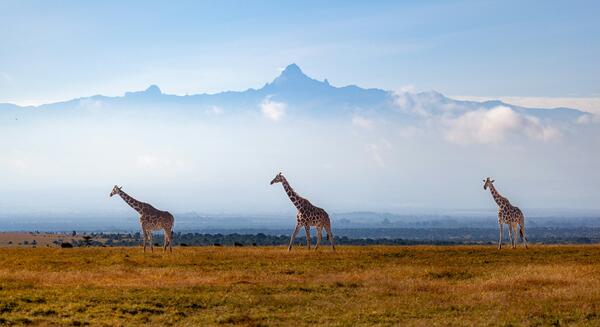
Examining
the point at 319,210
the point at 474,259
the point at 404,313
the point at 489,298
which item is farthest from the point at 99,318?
the point at 319,210

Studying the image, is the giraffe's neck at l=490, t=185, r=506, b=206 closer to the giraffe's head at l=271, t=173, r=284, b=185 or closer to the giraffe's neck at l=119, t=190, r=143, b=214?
the giraffe's head at l=271, t=173, r=284, b=185

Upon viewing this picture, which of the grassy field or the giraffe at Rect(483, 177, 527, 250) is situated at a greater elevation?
the giraffe at Rect(483, 177, 527, 250)

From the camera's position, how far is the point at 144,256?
1617 inches

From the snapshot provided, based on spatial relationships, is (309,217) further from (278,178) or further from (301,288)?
(301,288)

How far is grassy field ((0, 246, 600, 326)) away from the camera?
22.6 metres

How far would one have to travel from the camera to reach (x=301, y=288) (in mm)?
28312

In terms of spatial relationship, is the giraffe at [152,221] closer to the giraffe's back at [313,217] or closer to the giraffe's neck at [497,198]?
the giraffe's back at [313,217]

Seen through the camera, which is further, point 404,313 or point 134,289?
point 134,289

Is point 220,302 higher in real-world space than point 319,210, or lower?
lower

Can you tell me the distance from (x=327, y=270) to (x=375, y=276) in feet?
10.6

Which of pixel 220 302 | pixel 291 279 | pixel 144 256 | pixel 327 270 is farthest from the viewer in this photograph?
pixel 144 256

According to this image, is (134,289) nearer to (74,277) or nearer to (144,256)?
(74,277)

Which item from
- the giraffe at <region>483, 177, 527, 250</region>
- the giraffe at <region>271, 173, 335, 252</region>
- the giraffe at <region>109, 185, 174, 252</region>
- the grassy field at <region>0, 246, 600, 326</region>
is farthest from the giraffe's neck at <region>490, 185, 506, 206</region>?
the giraffe at <region>109, 185, 174, 252</region>

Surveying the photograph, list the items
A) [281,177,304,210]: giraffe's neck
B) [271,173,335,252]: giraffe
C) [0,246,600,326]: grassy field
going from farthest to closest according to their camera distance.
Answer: [281,177,304,210]: giraffe's neck < [271,173,335,252]: giraffe < [0,246,600,326]: grassy field
